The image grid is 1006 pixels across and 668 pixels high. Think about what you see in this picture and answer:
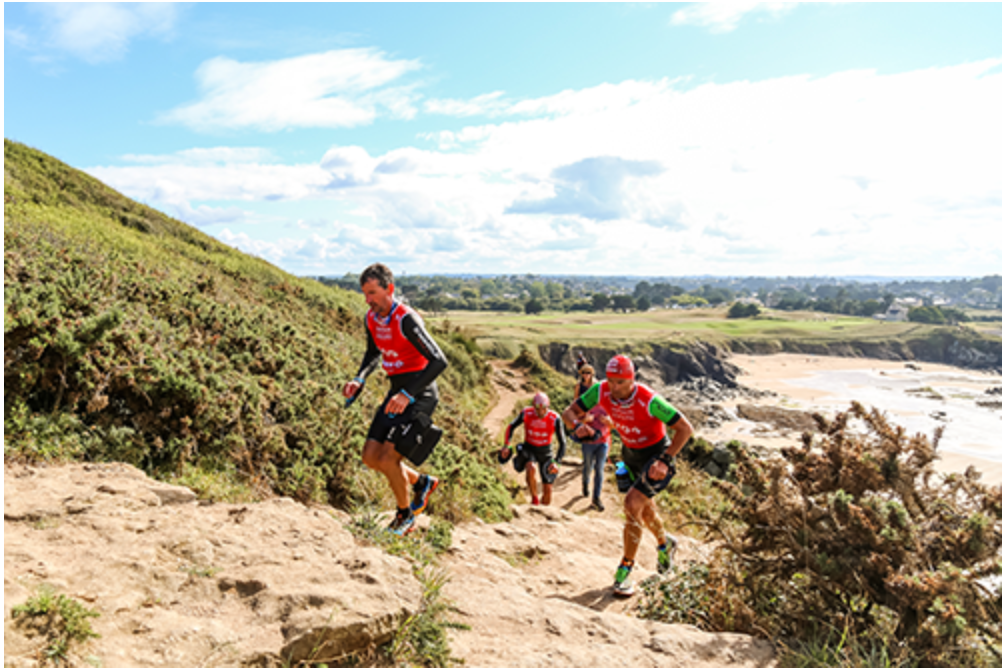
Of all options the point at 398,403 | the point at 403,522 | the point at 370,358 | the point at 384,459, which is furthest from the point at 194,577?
the point at 370,358

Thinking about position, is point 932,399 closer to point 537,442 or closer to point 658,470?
point 537,442

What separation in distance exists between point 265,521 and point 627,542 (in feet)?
12.1

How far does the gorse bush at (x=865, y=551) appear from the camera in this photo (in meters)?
4.18

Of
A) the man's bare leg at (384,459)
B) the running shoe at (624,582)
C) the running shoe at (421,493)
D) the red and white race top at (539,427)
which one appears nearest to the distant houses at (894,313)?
the red and white race top at (539,427)

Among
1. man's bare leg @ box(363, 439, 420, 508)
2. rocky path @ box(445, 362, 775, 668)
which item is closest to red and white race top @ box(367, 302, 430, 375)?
man's bare leg @ box(363, 439, 420, 508)

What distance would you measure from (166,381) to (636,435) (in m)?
5.82

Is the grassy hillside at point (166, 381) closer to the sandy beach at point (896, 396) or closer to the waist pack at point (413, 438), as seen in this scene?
the waist pack at point (413, 438)

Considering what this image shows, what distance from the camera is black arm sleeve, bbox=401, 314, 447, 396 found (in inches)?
204

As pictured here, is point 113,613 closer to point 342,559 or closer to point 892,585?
point 342,559

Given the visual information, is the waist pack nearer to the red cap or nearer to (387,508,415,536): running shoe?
(387,508,415,536): running shoe

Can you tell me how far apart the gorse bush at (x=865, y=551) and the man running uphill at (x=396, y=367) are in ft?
9.67

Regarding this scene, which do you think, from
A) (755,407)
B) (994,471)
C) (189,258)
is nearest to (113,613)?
(189,258)

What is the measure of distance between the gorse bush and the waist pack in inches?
110

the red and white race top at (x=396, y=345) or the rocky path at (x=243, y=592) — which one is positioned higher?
the red and white race top at (x=396, y=345)
